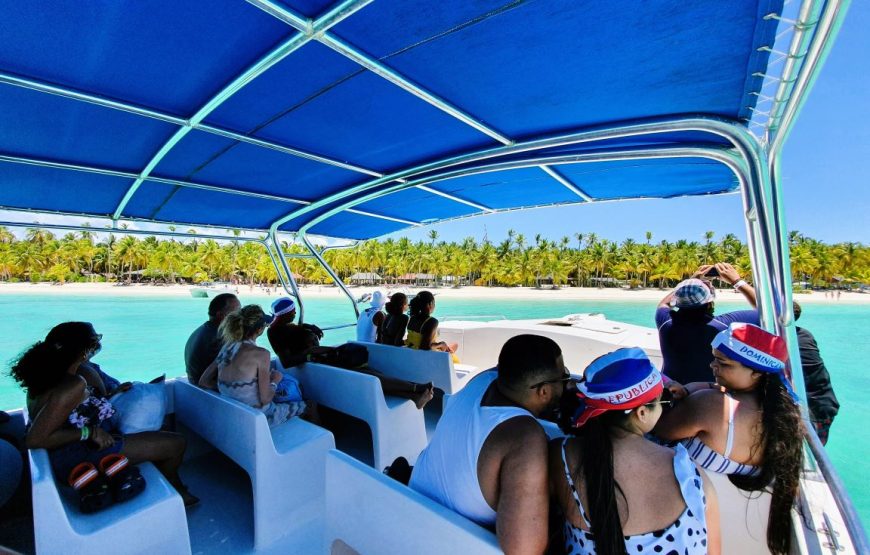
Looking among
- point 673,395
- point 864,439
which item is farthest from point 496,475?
point 864,439

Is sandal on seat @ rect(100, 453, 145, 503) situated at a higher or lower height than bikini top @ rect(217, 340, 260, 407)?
lower

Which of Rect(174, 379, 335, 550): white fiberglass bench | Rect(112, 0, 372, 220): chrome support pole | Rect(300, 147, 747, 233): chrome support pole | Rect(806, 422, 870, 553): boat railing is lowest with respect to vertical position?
Rect(174, 379, 335, 550): white fiberglass bench

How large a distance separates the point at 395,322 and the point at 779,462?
3.51 m

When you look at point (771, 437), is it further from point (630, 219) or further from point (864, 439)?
point (630, 219)

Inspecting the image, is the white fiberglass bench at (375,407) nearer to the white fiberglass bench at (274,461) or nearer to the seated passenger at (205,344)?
the white fiberglass bench at (274,461)

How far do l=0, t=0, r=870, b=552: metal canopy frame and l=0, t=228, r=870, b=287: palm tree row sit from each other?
157ft

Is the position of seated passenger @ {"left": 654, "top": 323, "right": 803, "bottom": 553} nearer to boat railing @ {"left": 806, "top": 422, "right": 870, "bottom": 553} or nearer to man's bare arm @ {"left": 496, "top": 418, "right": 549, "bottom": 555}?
boat railing @ {"left": 806, "top": 422, "right": 870, "bottom": 553}

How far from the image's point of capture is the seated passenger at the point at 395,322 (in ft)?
14.8

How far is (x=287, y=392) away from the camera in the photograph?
9.61 ft

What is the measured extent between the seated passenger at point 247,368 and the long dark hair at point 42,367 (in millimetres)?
788

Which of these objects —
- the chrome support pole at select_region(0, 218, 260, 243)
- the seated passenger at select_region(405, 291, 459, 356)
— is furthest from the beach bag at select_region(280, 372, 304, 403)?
the chrome support pole at select_region(0, 218, 260, 243)

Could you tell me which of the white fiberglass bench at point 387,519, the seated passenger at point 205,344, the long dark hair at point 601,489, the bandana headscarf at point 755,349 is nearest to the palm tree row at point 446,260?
the seated passenger at point 205,344

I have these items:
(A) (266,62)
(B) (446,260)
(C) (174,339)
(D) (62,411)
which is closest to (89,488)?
(D) (62,411)

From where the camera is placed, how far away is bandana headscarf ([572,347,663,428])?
3.66 feet
